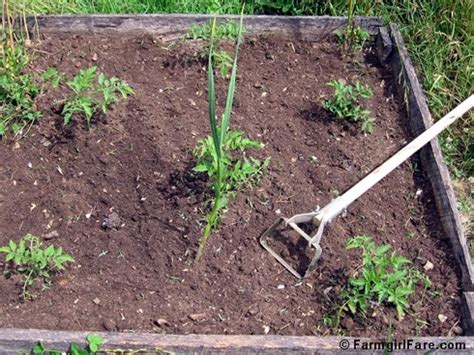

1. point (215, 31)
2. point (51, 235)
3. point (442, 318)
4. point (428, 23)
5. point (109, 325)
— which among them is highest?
point (215, 31)

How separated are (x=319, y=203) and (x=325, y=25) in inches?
49.2

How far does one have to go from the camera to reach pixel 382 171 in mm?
3074

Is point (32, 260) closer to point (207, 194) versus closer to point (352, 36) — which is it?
point (207, 194)

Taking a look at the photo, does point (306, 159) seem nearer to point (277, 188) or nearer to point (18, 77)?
point (277, 188)

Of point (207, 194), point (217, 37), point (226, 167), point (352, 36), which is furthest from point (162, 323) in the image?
point (352, 36)

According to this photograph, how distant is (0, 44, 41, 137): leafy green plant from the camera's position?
10.9ft

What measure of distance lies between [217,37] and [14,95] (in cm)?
111

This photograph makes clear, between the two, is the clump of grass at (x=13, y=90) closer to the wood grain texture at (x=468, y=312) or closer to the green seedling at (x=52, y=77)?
the green seedling at (x=52, y=77)

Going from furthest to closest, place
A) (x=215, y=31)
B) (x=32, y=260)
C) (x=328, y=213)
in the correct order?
(x=215, y=31), (x=328, y=213), (x=32, y=260)

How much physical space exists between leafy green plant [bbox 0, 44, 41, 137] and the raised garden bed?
7 centimetres

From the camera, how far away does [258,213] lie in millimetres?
3047

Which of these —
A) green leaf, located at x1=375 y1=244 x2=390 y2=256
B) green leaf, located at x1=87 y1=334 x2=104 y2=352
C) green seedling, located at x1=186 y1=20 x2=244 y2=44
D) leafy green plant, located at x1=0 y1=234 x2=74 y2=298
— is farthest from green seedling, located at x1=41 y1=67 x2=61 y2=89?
green leaf, located at x1=375 y1=244 x2=390 y2=256

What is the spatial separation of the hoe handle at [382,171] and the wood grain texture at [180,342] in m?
0.56

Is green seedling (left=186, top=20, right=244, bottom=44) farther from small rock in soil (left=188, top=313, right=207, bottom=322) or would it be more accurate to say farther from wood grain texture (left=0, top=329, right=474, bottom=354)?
wood grain texture (left=0, top=329, right=474, bottom=354)
